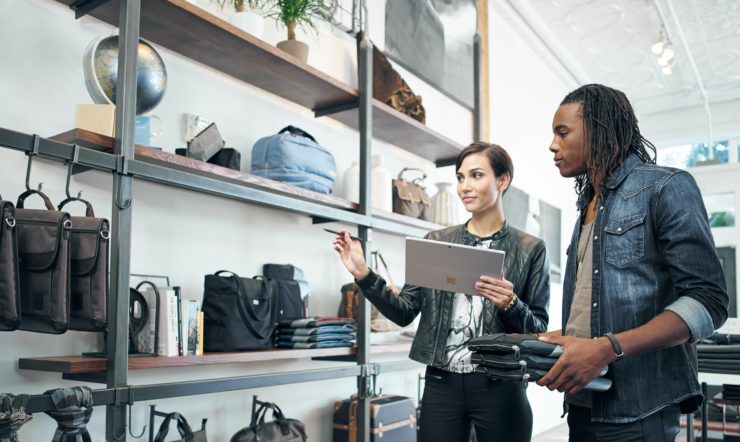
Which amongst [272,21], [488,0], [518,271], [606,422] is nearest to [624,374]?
[606,422]

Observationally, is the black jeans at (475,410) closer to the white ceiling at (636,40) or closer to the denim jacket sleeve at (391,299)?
the denim jacket sleeve at (391,299)

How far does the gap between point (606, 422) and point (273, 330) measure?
1734 mm

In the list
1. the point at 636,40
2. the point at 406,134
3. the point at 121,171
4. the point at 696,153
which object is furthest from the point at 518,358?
the point at 696,153

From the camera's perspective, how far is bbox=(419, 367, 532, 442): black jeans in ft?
6.25

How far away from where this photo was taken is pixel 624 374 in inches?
50.3

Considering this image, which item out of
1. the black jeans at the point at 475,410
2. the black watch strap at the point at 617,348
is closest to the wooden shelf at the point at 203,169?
the black jeans at the point at 475,410

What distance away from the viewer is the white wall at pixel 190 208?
218cm

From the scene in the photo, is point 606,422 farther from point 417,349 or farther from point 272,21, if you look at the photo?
point 272,21

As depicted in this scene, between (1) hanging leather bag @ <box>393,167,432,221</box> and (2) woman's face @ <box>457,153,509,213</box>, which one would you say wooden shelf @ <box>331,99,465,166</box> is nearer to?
(1) hanging leather bag @ <box>393,167,432,221</box>

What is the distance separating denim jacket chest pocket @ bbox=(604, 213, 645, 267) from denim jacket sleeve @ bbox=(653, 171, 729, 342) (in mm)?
35

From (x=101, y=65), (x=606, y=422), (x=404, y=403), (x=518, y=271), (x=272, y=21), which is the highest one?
(x=272, y=21)

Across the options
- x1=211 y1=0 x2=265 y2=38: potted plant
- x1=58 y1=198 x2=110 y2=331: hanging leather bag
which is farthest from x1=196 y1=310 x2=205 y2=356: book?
x1=211 y1=0 x2=265 y2=38: potted plant

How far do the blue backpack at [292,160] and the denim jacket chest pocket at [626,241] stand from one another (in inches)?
68.4

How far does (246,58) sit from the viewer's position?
279 centimetres
